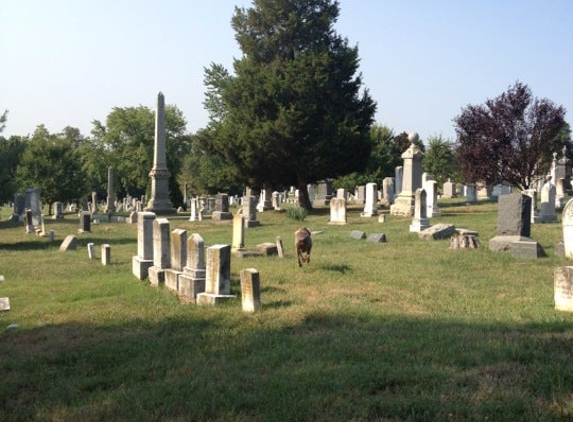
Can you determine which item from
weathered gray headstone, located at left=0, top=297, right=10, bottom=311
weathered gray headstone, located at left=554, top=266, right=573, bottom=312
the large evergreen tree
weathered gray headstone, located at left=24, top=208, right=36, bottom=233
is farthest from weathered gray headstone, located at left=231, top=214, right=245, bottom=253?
the large evergreen tree

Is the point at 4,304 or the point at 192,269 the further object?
the point at 4,304

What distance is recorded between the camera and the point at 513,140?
27.8 metres

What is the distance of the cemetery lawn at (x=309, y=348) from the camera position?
4.58 meters

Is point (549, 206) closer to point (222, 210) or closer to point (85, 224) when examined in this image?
point (222, 210)

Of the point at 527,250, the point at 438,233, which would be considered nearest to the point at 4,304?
the point at 527,250

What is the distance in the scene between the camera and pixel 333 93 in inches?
1346

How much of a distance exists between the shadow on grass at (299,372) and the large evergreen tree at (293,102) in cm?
2605

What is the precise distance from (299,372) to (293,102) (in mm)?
29713

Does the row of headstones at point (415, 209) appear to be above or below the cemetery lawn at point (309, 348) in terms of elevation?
above

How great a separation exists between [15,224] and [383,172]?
93.5 ft

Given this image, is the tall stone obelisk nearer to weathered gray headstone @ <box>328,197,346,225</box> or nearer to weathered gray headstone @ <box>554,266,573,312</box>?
weathered gray headstone @ <box>328,197,346,225</box>

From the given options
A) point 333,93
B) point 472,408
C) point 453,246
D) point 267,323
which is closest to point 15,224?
point 333,93

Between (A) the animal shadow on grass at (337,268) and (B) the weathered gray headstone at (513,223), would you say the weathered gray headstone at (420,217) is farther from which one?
(A) the animal shadow on grass at (337,268)

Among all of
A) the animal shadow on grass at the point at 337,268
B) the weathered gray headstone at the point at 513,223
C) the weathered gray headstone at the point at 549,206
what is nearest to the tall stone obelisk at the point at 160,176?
the weathered gray headstone at the point at 549,206
